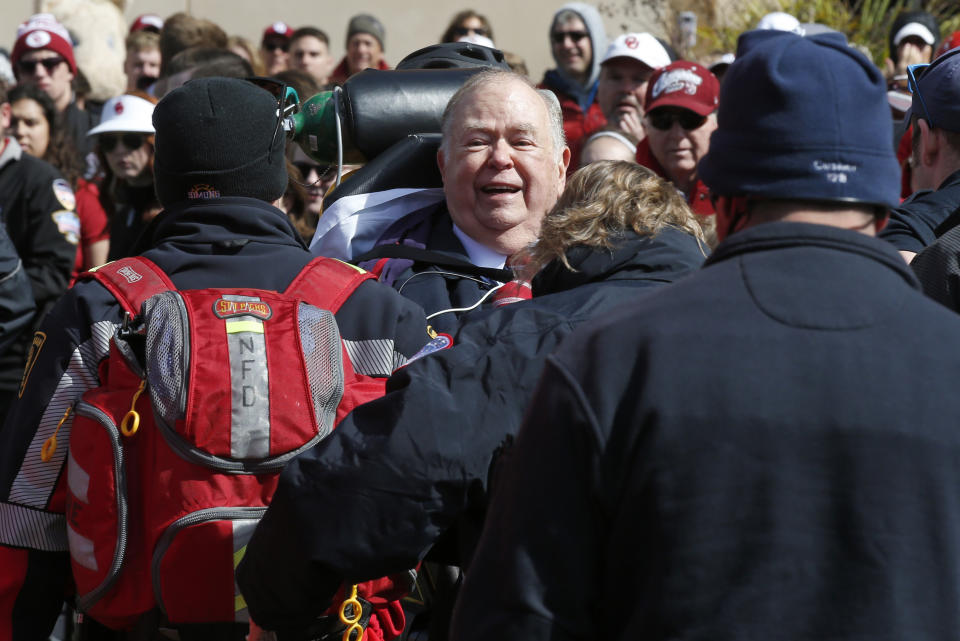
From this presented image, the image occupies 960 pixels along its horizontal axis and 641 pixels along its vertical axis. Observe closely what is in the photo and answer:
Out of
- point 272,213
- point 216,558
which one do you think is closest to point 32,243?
point 272,213

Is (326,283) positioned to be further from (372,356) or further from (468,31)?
(468,31)

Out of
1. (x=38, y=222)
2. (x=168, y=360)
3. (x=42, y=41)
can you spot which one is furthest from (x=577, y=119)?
(x=168, y=360)

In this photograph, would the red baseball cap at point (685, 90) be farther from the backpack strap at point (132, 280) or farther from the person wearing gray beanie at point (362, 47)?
the person wearing gray beanie at point (362, 47)

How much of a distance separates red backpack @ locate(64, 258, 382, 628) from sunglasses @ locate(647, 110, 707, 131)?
10.4 feet

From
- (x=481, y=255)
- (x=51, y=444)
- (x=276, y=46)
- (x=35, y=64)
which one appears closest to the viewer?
(x=51, y=444)

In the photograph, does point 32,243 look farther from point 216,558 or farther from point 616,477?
point 616,477

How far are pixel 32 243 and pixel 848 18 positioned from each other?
6662mm

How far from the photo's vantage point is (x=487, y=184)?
371cm

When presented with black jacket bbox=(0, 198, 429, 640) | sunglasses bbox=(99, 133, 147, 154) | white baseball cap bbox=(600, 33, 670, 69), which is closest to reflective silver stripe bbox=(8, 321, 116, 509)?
black jacket bbox=(0, 198, 429, 640)

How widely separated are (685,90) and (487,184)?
76.3 inches

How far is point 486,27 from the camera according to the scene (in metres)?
8.74

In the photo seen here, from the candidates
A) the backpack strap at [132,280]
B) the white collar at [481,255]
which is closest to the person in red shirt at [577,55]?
the white collar at [481,255]

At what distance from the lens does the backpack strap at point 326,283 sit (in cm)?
267

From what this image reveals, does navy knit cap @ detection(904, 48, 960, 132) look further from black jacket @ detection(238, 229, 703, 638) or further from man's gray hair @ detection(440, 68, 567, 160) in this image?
black jacket @ detection(238, 229, 703, 638)
